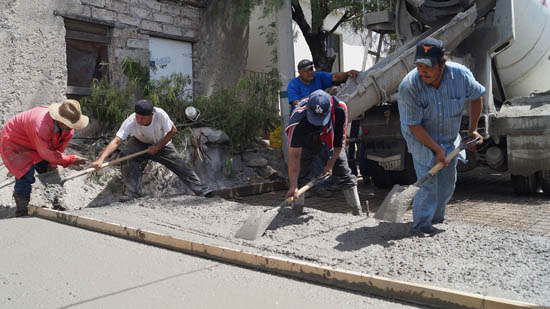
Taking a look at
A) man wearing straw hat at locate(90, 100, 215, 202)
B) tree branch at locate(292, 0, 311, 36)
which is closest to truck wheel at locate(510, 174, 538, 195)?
man wearing straw hat at locate(90, 100, 215, 202)

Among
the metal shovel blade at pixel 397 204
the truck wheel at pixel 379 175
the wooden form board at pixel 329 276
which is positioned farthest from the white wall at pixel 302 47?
the wooden form board at pixel 329 276

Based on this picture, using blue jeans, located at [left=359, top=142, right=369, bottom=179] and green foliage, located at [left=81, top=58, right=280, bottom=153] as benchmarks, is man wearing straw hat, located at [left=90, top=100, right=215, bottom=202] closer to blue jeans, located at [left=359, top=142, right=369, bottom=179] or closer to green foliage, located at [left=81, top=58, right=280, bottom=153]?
green foliage, located at [left=81, top=58, right=280, bottom=153]

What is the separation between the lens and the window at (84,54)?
6723mm

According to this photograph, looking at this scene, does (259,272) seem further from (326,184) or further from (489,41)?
(489,41)

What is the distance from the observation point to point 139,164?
5613mm

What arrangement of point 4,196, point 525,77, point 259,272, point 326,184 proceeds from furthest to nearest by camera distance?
point 525,77 → point 4,196 → point 326,184 → point 259,272

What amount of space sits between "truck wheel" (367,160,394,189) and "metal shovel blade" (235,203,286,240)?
3.59 m

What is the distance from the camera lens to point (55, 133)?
15.5ft

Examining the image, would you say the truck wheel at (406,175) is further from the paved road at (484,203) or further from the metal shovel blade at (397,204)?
the metal shovel blade at (397,204)

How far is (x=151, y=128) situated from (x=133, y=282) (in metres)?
2.71

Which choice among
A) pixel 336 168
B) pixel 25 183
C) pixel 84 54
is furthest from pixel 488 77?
pixel 84 54

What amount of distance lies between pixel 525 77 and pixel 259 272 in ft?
17.3

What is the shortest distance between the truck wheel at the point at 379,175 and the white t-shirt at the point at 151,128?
10.9 ft

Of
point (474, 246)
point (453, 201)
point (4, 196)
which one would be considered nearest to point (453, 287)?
point (474, 246)
